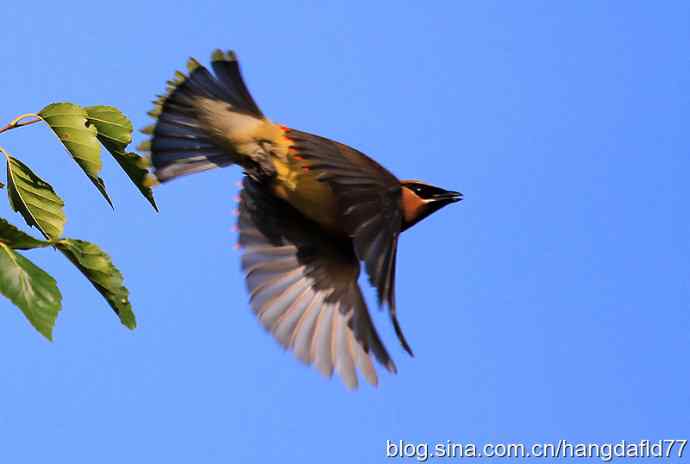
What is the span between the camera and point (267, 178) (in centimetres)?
543

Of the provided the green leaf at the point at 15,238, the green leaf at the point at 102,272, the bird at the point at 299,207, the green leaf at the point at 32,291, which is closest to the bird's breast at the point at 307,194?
the bird at the point at 299,207

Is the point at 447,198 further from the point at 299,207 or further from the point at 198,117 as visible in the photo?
the point at 198,117

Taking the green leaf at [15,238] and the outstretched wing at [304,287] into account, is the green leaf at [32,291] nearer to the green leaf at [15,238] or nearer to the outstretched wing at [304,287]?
the green leaf at [15,238]

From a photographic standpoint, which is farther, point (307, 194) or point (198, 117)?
point (198, 117)

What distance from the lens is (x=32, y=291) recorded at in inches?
122

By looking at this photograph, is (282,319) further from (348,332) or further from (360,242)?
(360,242)

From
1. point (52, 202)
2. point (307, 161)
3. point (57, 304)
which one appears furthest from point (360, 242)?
point (57, 304)

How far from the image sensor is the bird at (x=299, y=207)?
509 centimetres

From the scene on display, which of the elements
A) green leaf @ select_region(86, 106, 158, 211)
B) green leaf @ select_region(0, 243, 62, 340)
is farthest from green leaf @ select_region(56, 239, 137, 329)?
green leaf @ select_region(86, 106, 158, 211)

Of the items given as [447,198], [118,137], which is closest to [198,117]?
[118,137]

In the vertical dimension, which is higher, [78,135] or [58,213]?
[78,135]

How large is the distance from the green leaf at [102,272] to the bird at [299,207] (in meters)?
0.96

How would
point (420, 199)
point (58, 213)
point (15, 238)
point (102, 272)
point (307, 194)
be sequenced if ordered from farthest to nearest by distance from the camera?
point (420, 199)
point (307, 194)
point (58, 213)
point (102, 272)
point (15, 238)

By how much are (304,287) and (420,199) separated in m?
0.94
